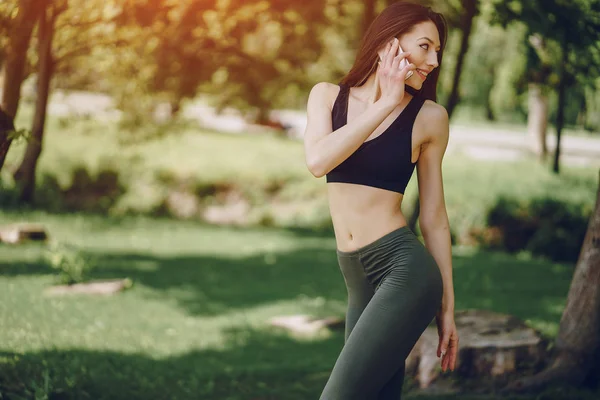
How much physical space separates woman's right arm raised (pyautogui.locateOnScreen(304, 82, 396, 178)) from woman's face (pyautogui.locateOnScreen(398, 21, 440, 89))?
254mm

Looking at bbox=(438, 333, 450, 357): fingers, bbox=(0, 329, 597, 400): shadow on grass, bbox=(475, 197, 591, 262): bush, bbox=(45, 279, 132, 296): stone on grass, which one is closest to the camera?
bbox=(438, 333, 450, 357): fingers

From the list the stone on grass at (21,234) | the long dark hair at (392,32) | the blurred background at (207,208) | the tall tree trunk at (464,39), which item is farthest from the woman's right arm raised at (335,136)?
the stone on grass at (21,234)

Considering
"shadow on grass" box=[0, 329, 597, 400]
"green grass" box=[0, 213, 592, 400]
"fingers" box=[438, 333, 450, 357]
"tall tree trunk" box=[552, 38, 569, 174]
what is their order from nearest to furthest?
"fingers" box=[438, 333, 450, 357]
"shadow on grass" box=[0, 329, 597, 400]
"green grass" box=[0, 213, 592, 400]
"tall tree trunk" box=[552, 38, 569, 174]

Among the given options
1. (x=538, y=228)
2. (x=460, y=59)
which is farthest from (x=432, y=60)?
(x=538, y=228)

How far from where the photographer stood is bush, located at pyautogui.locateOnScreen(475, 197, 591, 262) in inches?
496

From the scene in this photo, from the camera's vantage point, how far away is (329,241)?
14438 mm

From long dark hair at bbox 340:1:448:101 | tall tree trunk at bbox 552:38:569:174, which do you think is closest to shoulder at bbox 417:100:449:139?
long dark hair at bbox 340:1:448:101

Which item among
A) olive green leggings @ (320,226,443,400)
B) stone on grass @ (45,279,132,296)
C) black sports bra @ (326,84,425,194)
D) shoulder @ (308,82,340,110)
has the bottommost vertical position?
stone on grass @ (45,279,132,296)

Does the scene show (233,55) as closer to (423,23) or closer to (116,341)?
(116,341)

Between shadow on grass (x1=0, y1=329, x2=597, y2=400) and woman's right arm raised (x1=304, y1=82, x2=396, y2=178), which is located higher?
woman's right arm raised (x1=304, y1=82, x2=396, y2=178)

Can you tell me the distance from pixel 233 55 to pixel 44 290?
27.4 feet

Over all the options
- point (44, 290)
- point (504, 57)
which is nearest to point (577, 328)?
point (44, 290)

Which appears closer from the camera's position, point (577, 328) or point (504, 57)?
point (577, 328)

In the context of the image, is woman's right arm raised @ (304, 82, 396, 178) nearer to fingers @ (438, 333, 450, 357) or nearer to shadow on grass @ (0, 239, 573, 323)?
fingers @ (438, 333, 450, 357)
